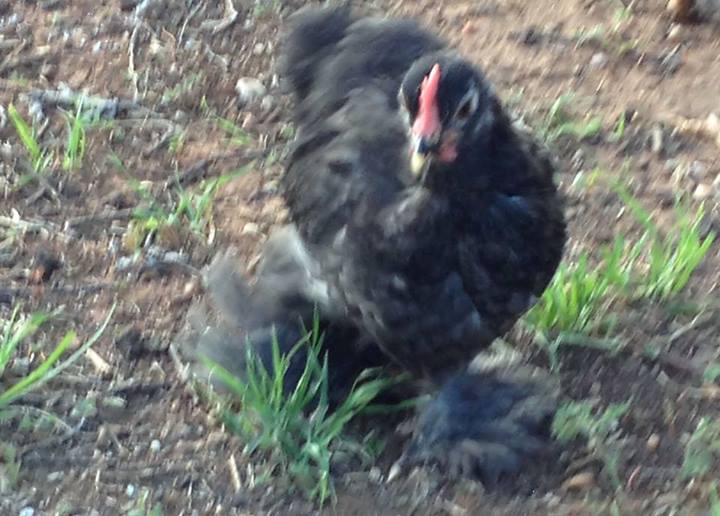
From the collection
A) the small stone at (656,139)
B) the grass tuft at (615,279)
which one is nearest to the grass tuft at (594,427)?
the grass tuft at (615,279)

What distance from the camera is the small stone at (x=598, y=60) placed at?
3355 millimetres

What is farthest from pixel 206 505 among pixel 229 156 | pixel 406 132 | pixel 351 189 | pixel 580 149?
pixel 580 149

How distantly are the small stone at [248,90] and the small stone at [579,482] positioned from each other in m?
1.50

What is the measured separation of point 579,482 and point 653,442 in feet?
0.66

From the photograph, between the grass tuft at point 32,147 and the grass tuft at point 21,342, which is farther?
the grass tuft at point 32,147

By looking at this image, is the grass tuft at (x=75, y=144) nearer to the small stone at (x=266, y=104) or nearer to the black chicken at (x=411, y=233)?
the small stone at (x=266, y=104)

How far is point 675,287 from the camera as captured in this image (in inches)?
105

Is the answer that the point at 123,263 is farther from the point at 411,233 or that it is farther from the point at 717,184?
the point at 717,184

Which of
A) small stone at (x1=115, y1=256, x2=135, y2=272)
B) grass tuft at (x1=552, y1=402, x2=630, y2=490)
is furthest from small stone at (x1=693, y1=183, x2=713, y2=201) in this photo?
small stone at (x1=115, y1=256, x2=135, y2=272)

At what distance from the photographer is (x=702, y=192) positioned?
9.74 ft

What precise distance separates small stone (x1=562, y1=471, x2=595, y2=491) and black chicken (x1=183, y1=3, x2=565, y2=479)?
10 cm

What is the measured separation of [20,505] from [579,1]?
227cm

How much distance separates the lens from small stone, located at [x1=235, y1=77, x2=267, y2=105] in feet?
10.8

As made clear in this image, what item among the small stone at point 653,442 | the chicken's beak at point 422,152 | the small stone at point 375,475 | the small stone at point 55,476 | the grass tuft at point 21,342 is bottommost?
the small stone at point 55,476
